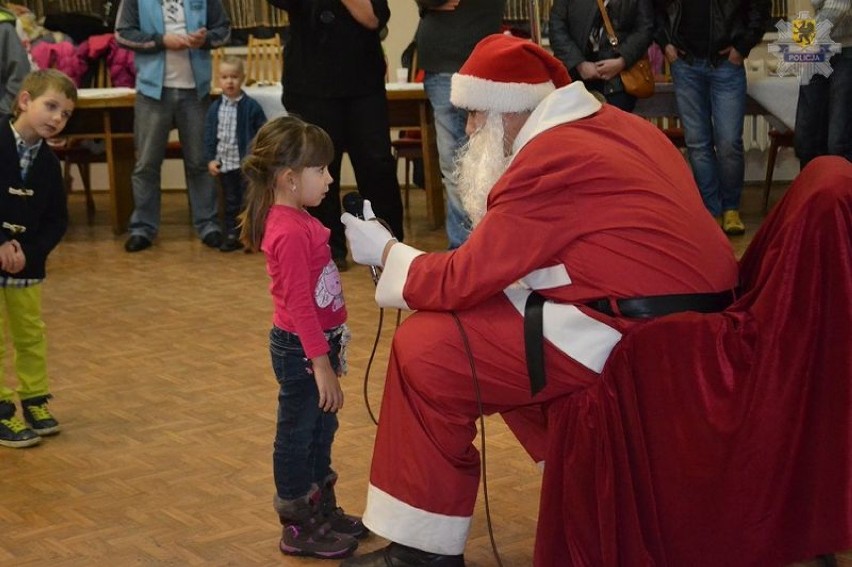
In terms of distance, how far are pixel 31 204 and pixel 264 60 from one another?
5.82 metres

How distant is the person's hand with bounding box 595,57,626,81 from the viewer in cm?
699

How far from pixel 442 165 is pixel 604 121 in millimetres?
3826

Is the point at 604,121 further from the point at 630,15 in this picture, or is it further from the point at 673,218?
the point at 630,15

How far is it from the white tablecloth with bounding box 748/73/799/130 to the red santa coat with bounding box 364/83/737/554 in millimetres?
4845

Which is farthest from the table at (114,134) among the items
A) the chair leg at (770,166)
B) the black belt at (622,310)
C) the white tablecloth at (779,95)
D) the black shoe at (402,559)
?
the black belt at (622,310)

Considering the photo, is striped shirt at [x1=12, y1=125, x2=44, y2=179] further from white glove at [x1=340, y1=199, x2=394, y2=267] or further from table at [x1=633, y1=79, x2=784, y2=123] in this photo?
table at [x1=633, y1=79, x2=784, y2=123]

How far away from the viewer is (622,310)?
2.78 metres

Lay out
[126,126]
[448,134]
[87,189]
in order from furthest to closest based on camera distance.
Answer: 1. [87,189]
2. [126,126]
3. [448,134]

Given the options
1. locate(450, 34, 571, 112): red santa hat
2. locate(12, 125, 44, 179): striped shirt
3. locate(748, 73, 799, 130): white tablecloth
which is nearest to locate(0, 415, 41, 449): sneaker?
locate(12, 125, 44, 179): striped shirt

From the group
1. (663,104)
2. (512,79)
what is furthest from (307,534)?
(663,104)

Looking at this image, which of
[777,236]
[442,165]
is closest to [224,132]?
[442,165]

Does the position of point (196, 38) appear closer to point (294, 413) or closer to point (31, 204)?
point (31, 204)

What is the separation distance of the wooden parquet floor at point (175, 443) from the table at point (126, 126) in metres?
1.49

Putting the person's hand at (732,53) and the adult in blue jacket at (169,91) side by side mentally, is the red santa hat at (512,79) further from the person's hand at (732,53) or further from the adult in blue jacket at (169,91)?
the adult in blue jacket at (169,91)
